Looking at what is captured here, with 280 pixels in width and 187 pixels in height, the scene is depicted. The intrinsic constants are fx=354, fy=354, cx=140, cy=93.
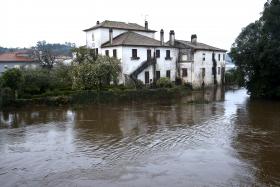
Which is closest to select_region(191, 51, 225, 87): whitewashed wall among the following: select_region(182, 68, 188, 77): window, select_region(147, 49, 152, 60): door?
select_region(182, 68, 188, 77): window

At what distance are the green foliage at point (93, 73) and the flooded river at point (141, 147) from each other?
618 cm

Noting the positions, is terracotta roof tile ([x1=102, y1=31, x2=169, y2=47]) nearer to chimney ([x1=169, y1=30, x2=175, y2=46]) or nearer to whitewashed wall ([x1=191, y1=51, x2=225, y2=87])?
chimney ([x1=169, y1=30, x2=175, y2=46])

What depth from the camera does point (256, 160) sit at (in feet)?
55.4

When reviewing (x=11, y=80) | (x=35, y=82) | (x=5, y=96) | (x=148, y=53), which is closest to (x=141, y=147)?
(x=5, y=96)

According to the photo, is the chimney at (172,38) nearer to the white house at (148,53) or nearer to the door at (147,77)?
the white house at (148,53)

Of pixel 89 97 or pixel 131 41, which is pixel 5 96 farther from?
pixel 131 41

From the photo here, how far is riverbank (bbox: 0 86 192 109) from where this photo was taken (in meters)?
35.3

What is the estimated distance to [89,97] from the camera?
37.4 m

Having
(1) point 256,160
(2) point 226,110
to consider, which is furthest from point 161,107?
(1) point 256,160

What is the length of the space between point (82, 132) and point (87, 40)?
28.6m

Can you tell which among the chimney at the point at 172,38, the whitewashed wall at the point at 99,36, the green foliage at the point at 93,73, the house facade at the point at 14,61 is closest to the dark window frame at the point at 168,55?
the chimney at the point at 172,38

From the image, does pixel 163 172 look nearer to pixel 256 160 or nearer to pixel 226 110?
pixel 256 160

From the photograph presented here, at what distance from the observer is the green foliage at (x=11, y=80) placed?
35156mm

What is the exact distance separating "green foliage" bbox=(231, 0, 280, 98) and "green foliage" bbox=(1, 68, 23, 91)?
24.3 meters
